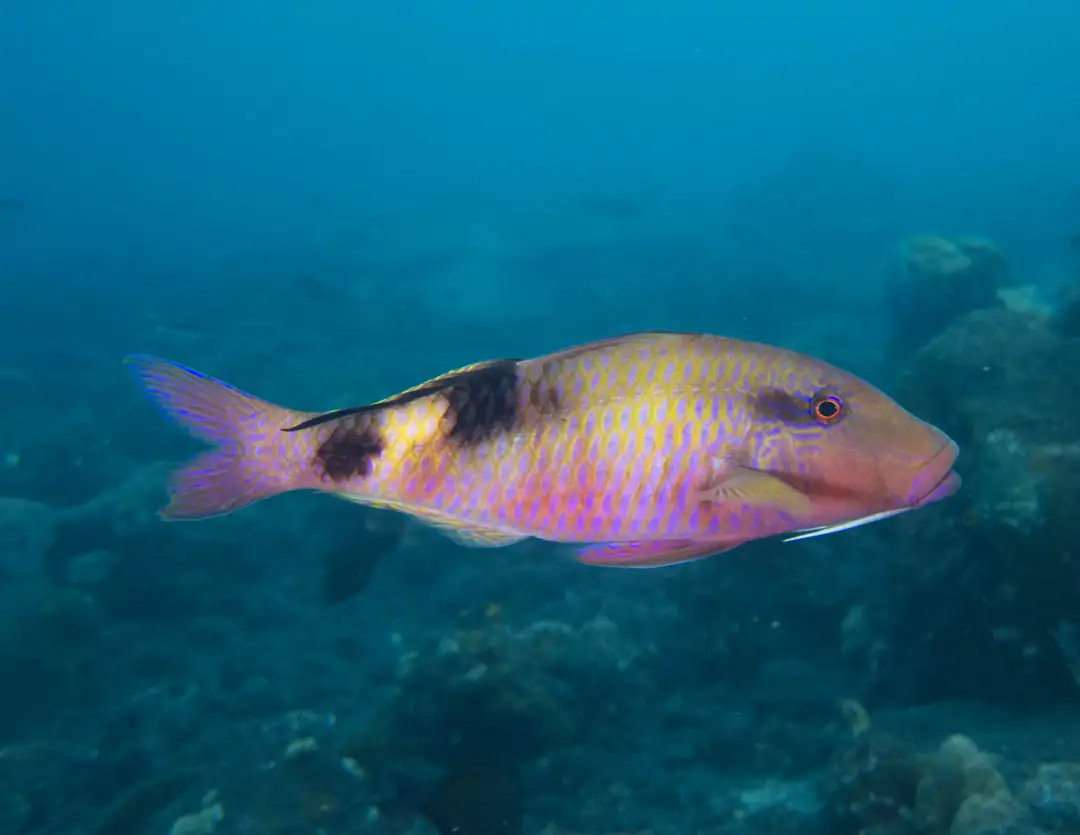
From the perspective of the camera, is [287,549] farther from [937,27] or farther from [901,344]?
[937,27]

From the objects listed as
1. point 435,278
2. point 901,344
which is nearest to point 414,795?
point 901,344

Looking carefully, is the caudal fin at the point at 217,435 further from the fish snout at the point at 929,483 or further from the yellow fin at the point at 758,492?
the fish snout at the point at 929,483

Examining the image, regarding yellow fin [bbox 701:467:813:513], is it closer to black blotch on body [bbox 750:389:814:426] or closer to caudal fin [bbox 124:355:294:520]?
black blotch on body [bbox 750:389:814:426]

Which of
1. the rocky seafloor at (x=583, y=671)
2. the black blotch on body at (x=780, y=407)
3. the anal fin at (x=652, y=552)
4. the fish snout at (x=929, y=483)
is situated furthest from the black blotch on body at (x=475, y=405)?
the rocky seafloor at (x=583, y=671)

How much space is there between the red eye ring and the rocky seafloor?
9.49 ft

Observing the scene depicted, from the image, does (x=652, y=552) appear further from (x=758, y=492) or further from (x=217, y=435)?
(x=217, y=435)

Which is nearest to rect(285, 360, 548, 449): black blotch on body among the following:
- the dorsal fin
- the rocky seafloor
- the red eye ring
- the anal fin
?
the dorsal fin

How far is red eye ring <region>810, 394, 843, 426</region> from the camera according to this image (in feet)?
6.03

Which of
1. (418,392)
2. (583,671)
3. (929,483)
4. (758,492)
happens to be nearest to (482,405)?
(418,392)

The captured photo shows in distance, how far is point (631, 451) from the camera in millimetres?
1849

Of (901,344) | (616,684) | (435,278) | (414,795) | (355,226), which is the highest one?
(355,226)

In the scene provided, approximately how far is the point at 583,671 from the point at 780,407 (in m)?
4.47

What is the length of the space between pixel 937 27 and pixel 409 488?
147728 mm

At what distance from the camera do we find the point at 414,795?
4949 millimetres
